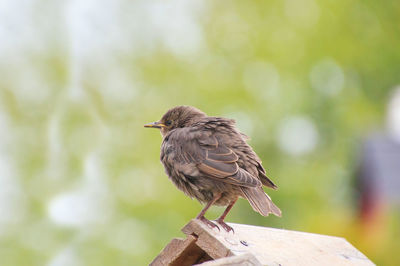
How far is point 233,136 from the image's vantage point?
15.0 ft

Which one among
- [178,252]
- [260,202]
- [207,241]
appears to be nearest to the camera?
[207,241]

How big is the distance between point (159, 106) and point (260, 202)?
7.82 m

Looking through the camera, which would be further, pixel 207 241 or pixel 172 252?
pixel 172 252

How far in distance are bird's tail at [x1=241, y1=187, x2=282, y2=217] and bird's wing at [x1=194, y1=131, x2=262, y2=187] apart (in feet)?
0.18

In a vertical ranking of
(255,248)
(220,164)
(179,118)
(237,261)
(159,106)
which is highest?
(159,106)

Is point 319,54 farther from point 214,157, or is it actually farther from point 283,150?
point 214,157

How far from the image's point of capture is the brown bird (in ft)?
13.8

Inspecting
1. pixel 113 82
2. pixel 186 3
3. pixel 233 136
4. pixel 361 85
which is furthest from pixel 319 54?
pixel 233 136

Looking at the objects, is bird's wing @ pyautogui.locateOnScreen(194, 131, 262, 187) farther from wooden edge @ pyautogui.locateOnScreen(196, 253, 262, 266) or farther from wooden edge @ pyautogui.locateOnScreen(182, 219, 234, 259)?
wooden edge @ pyautogui.locateOnScreen(196, 253, 262, 266)

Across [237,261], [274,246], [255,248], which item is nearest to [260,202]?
[274,246]

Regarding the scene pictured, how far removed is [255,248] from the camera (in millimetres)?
3723

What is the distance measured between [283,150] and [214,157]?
27.5 ft

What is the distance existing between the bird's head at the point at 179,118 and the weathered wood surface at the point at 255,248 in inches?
47.8

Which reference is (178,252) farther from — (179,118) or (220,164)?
(179,118)
